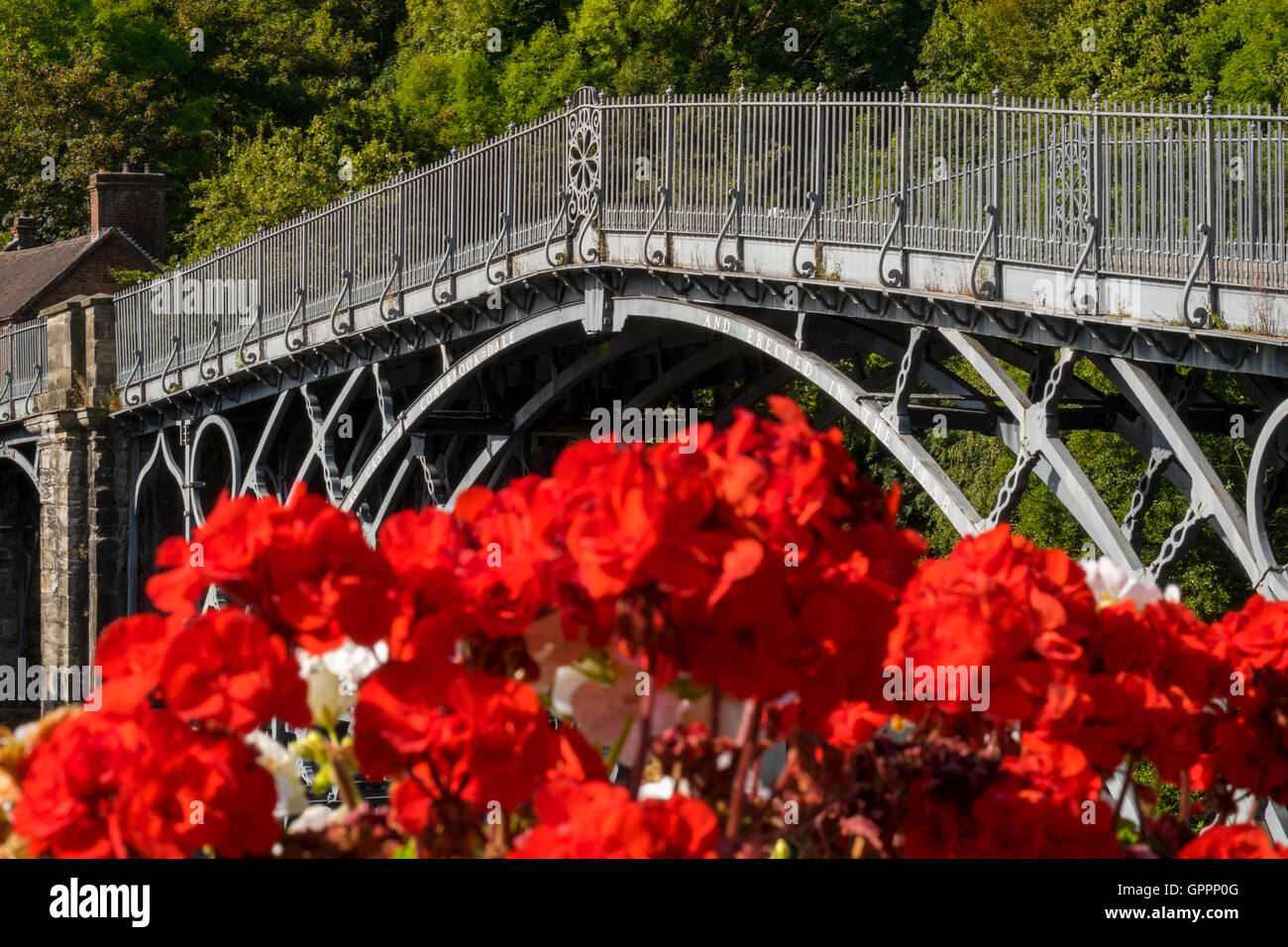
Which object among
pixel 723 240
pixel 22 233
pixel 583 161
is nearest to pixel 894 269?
pixel 723 240

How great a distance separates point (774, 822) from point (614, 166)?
45.6 feet

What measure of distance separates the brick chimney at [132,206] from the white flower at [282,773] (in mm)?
41323

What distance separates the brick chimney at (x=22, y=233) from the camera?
46.9 m

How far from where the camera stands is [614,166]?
1611 centimetres

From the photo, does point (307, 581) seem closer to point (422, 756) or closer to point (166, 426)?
point (422, 756)

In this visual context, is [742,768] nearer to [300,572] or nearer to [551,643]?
[551,643]

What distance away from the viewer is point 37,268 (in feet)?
140

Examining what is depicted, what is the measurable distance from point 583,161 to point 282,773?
1403 centimetres

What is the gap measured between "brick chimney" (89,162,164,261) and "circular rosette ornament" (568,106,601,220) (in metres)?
28.0

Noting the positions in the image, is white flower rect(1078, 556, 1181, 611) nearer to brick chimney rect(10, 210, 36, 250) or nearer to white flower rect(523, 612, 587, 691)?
white flower rect(523, 612, 587, 691)

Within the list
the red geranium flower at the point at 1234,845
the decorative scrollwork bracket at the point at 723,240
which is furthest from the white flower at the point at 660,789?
the decorative scrollwork bracket at the point at 723,240

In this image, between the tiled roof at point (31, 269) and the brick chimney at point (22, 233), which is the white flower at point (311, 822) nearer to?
the tiled roof at point (31, 269)

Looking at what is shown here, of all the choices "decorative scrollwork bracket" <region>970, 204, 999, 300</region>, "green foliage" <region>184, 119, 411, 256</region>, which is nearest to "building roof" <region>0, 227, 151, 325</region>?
"green foliage" <region>184, 119, 411, 256</region>
